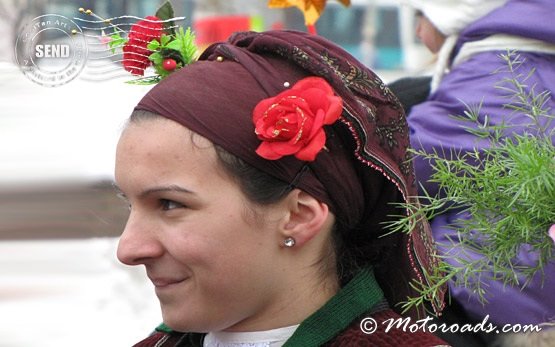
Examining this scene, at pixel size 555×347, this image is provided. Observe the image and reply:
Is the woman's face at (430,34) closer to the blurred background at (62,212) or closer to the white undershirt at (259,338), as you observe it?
the blurred background at (62,212)

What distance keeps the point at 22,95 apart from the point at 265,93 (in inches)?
116

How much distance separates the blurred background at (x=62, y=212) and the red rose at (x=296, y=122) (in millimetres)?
1606

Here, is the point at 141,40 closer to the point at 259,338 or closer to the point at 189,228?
the point at 189,228

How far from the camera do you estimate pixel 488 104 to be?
254 cm

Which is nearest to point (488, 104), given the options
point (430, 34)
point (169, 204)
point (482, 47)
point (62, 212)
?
point (482, 47)

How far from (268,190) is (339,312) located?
28 cm

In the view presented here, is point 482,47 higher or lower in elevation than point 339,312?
higher

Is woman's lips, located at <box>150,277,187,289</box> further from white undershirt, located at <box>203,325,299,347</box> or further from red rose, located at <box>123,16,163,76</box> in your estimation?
red rose, located at <box>123,16,163,76</box>

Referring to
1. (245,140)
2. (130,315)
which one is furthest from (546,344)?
(130,315)

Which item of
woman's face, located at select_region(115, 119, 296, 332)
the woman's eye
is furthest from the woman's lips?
the woman's eye

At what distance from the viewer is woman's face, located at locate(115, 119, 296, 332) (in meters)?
1.83

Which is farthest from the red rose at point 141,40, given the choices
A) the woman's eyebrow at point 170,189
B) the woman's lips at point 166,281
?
the woman's lips at point 166,281

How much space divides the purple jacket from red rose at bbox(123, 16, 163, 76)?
803 mm

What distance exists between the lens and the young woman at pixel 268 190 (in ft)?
6.00
